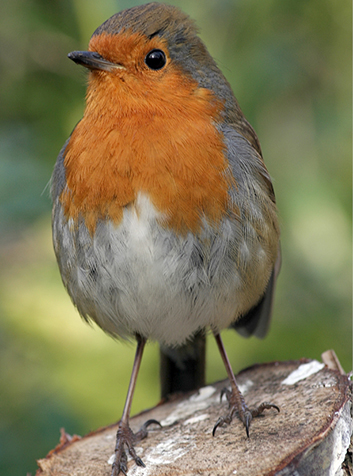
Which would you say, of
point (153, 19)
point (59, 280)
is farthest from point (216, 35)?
point (59, 280)

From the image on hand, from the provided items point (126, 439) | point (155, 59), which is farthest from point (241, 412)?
point (155, 59)

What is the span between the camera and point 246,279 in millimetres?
2730

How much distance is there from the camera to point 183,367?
352 centimetres

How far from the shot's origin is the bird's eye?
2621mm

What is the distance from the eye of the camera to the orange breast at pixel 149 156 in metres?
2.50

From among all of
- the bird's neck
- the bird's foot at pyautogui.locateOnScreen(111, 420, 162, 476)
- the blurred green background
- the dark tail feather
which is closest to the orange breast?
the bird's neck

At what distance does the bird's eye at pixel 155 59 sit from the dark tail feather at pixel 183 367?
155cm

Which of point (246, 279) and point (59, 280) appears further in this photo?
point (59, 280)

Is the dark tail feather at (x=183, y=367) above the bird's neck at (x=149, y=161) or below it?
below

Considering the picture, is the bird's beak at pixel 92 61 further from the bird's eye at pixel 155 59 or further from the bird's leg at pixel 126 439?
the bird's leg at pixel 126 439

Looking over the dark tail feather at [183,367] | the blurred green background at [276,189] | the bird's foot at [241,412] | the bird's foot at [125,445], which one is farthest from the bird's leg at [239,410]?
the blurred green background at [276,189]

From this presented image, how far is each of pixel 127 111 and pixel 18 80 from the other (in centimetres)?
155

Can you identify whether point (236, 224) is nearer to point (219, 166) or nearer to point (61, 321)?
point (219, 166)

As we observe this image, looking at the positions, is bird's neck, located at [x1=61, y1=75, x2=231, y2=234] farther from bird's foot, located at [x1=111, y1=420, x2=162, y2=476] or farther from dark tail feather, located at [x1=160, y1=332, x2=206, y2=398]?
A: dark tail feather, located at [x1=160, y1=332, x2=206, y2=398]
